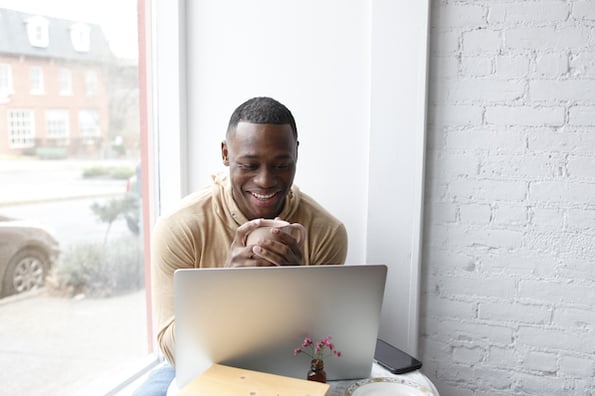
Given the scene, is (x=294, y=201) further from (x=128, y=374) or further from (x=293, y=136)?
(x=128, y=374)

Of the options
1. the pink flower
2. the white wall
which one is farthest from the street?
the pink flower

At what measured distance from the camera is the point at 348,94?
5.99ft

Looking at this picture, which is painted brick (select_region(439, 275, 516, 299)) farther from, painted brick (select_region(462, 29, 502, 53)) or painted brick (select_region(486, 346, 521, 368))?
painted brick (select_region(462, 29, 502, 53))

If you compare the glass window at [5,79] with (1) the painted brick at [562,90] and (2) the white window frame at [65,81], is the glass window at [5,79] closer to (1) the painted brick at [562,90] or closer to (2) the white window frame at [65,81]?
(2) the white window frame at [65,81]

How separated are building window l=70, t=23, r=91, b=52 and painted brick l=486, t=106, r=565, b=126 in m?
1.27

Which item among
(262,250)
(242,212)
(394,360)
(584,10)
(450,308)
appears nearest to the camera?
(262,250)

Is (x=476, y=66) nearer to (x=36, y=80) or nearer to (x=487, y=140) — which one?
(x=487, y=140)

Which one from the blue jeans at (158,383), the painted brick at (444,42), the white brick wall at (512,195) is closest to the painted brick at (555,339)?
the white brick wall at (512,195)

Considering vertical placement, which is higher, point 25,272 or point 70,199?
point 70,199

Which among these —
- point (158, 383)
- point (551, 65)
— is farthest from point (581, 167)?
point (158, 383)

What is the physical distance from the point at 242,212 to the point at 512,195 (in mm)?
842

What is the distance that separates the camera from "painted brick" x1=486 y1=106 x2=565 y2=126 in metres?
1.65

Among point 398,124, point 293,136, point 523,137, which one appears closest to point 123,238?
point 293,136

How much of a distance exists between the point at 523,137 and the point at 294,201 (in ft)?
2.39
